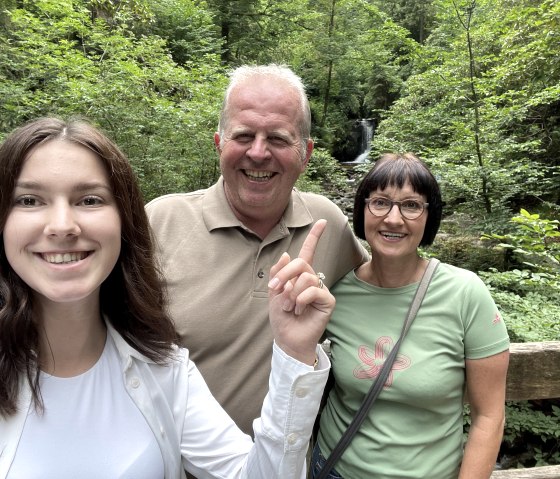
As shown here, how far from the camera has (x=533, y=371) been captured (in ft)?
6.26

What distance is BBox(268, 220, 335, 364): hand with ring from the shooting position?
1.16m

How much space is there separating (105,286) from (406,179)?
46.2 inches

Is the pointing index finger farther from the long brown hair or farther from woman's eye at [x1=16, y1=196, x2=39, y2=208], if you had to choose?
woman's eye at [x1=16, y1=196, x2=39, y2=208]

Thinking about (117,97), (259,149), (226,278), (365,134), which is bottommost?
(226,278)

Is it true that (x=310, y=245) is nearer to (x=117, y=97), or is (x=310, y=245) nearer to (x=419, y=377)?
(x=419, y=377)

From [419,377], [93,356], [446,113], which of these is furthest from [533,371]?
[446,113]

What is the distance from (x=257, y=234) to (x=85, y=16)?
778 centimetres

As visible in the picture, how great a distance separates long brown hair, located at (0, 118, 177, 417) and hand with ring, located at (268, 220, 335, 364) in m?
0.42

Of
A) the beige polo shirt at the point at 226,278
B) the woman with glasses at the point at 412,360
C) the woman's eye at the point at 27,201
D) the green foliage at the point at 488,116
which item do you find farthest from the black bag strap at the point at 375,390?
the green foliage at the point at 488,116

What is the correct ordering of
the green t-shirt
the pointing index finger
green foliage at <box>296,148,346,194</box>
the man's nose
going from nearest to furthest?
the pointing index finger < the green t-shirt < the man's nose < green foliage at <box>296,148,346,194</box>

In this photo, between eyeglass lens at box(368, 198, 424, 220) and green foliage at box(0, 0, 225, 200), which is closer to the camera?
eyeglass lens at box(368, 198, 424, 220)

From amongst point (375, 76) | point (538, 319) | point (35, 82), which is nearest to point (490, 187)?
point (538, 319)

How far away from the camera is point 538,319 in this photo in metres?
3.32

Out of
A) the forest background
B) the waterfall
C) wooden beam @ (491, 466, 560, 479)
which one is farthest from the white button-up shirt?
the waterfall
